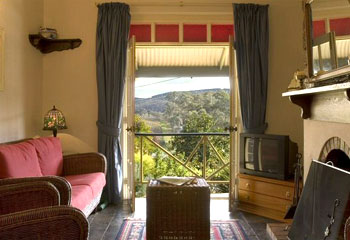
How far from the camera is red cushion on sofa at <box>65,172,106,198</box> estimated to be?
296 centimetres

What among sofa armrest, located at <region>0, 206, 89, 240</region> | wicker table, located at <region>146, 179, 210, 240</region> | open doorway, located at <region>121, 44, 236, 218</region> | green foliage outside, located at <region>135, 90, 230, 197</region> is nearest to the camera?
sofa armrest, located at <region>0, 206, 89, 240</region>

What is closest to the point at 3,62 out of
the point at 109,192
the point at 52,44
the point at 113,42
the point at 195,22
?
the point at 52,44

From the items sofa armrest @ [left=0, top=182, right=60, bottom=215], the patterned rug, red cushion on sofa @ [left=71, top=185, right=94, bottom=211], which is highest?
sofa armrest @ [left=0, top=182, right=60, bottom=215]

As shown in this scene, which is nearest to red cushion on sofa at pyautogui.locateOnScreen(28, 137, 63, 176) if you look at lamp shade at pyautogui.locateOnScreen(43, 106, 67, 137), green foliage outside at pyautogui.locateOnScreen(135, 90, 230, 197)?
lamp shade at pyautogui.locateOnScreen(43, 106, 67, 137)

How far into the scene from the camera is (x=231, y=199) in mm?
3881

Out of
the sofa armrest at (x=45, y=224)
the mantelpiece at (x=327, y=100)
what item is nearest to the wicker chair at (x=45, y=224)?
the sofa armrest at (x=45, y=224)

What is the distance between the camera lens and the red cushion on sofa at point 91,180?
9.70ft

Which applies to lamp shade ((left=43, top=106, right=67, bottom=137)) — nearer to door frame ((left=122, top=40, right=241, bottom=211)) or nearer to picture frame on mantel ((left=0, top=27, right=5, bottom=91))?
picture frame on mantel ((left=0, top=27, right=5, bottom=91))

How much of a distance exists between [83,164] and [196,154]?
2.67m

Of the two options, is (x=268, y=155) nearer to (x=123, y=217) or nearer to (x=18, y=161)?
(x=123, y=217)

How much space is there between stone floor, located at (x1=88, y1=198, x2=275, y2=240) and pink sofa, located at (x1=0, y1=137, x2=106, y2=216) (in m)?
0.25

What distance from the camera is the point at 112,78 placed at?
4.01 m

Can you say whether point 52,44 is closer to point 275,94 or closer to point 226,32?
point 226,32

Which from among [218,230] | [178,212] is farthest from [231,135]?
[178,212]
